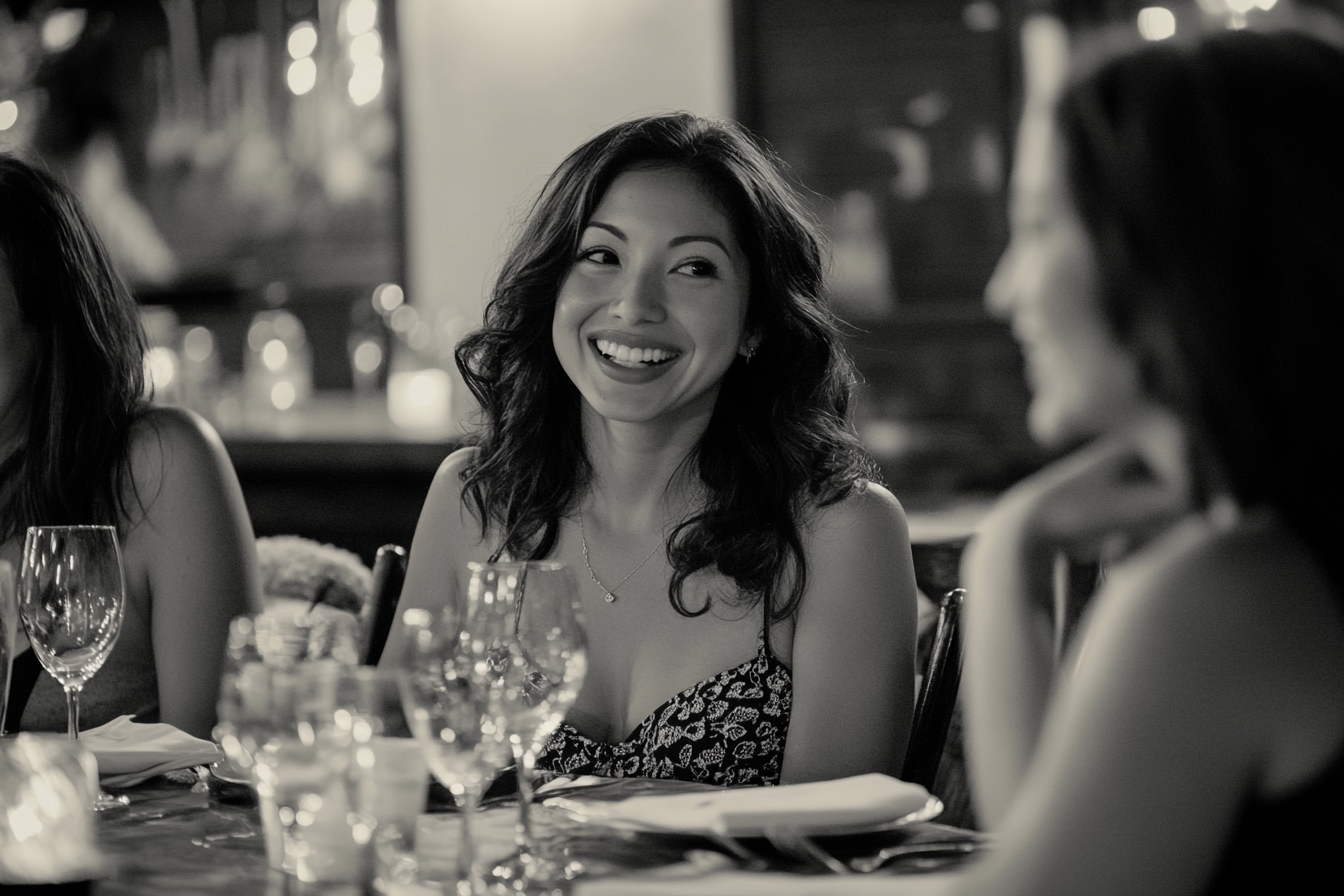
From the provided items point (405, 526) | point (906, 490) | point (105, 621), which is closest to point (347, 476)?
point (405, 526)

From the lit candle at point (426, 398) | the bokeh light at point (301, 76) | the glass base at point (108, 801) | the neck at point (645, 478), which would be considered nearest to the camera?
the glass base at point (108, 801)

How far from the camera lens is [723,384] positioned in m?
2.27

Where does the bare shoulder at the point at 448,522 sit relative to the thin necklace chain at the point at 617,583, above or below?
above

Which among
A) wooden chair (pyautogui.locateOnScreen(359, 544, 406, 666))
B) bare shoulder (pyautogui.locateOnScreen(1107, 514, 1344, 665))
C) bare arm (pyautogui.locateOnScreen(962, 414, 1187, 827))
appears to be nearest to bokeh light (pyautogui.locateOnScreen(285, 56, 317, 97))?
wooden chair (pyautogui.locateOnScreen(359, 544, 406, 666))

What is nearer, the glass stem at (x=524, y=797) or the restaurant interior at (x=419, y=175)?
the glass stem at (x=524, y=797)

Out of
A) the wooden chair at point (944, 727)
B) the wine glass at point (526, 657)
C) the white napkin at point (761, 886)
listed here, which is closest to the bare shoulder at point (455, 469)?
the wooden chair at point (944, 727)

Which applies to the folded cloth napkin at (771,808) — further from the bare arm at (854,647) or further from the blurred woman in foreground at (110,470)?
the blurred woman in foreground at (110,470)

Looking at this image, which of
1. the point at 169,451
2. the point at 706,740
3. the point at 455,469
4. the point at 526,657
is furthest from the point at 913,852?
the point at 169,451

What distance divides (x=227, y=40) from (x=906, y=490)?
3.30 meters

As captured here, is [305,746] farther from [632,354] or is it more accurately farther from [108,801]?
[632,354]

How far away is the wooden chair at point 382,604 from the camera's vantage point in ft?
7.21

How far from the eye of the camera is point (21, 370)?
7.13 feet

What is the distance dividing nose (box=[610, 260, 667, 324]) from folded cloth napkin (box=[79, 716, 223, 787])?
0.80 m

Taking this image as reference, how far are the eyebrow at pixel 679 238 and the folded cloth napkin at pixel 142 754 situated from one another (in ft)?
2.92
